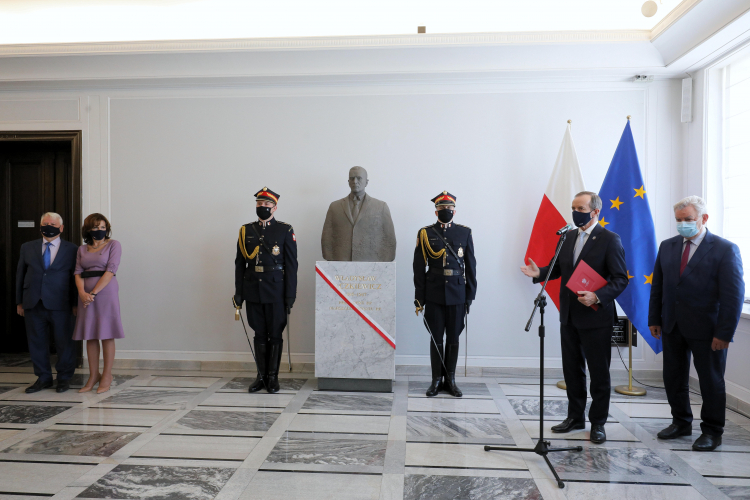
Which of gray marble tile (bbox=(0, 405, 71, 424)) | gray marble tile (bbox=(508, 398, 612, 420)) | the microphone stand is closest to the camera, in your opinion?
the microphone stand

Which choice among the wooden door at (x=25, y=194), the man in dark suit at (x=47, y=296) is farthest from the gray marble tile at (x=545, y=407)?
the wooden door at (x=25, y=194)

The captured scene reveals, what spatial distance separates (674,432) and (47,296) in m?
4.77

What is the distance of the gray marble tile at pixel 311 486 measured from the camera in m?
2.39

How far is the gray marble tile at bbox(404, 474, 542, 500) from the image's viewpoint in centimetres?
238

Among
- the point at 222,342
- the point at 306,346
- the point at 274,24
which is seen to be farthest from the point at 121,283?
the point at 274,24

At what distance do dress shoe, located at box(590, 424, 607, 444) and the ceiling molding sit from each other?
3.17 meters

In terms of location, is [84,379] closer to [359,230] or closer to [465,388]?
[359,230]

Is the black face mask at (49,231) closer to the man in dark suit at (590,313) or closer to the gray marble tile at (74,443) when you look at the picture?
the gray marble tile at (74,443)

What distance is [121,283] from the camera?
5.06 m

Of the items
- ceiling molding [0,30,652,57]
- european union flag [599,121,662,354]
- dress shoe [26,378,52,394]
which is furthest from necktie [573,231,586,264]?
dress shoe [26,378,52,394]

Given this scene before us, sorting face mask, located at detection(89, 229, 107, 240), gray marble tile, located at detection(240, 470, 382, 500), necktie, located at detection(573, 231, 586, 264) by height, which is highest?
face mask, located at detection(89, 229, 107, 240)

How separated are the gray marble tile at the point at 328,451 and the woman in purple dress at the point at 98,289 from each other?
6.54ft

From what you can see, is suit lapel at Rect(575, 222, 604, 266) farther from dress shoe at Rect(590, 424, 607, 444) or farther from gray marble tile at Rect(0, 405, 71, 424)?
gray marble tile at Rect(0, 405, 71, 424)

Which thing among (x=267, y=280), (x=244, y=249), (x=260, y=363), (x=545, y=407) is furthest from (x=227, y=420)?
(x=545, y=407)
